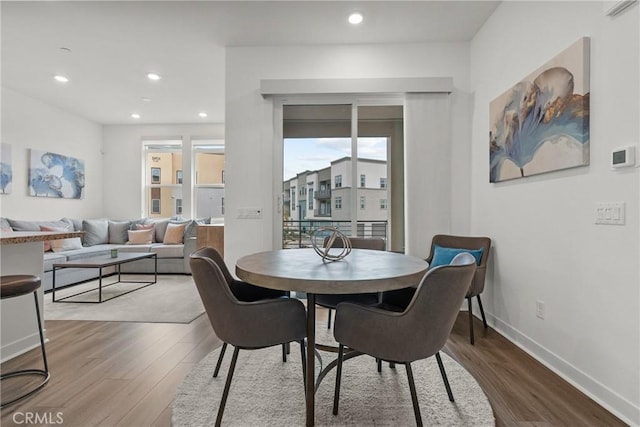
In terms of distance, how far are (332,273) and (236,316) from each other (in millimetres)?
479

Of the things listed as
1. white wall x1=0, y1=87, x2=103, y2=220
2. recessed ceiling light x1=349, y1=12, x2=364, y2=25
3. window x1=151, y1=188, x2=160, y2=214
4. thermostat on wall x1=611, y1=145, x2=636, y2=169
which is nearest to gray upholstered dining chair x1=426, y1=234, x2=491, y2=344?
thermostat on wall x1=611, y1=145, x2=636, y2=169

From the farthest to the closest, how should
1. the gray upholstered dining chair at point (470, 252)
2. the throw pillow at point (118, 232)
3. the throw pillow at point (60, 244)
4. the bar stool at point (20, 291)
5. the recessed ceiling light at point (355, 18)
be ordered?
the throw pillow at point (118, 232) → the throw pillow at point (60, 244) → the recessed ceiling light at point (355, 18) → the gray upholstered dining chair at point (470, 252) → the bar stool at point (20, 291)

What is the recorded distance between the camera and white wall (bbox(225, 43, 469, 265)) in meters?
3.26

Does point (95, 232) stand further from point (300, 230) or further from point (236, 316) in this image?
point (236, 316)

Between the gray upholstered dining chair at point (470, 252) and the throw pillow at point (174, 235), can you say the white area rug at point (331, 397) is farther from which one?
the throw pillow at point (174, 235)

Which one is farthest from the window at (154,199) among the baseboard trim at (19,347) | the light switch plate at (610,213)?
the light switch plate at (610,213)

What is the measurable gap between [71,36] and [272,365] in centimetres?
364

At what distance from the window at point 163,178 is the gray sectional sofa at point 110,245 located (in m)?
0.59

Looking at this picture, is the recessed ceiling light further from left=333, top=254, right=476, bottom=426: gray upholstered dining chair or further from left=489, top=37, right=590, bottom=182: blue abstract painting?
left=333, top=254, right=476, bottom=426: gray upholstered dining chair

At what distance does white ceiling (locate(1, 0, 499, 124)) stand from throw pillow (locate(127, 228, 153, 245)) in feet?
7.82

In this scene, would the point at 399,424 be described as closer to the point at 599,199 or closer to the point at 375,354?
the point at 375,354

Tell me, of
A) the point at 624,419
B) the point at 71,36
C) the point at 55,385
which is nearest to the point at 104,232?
the point at 71,36

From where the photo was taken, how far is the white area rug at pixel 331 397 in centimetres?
151

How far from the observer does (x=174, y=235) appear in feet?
17.7
